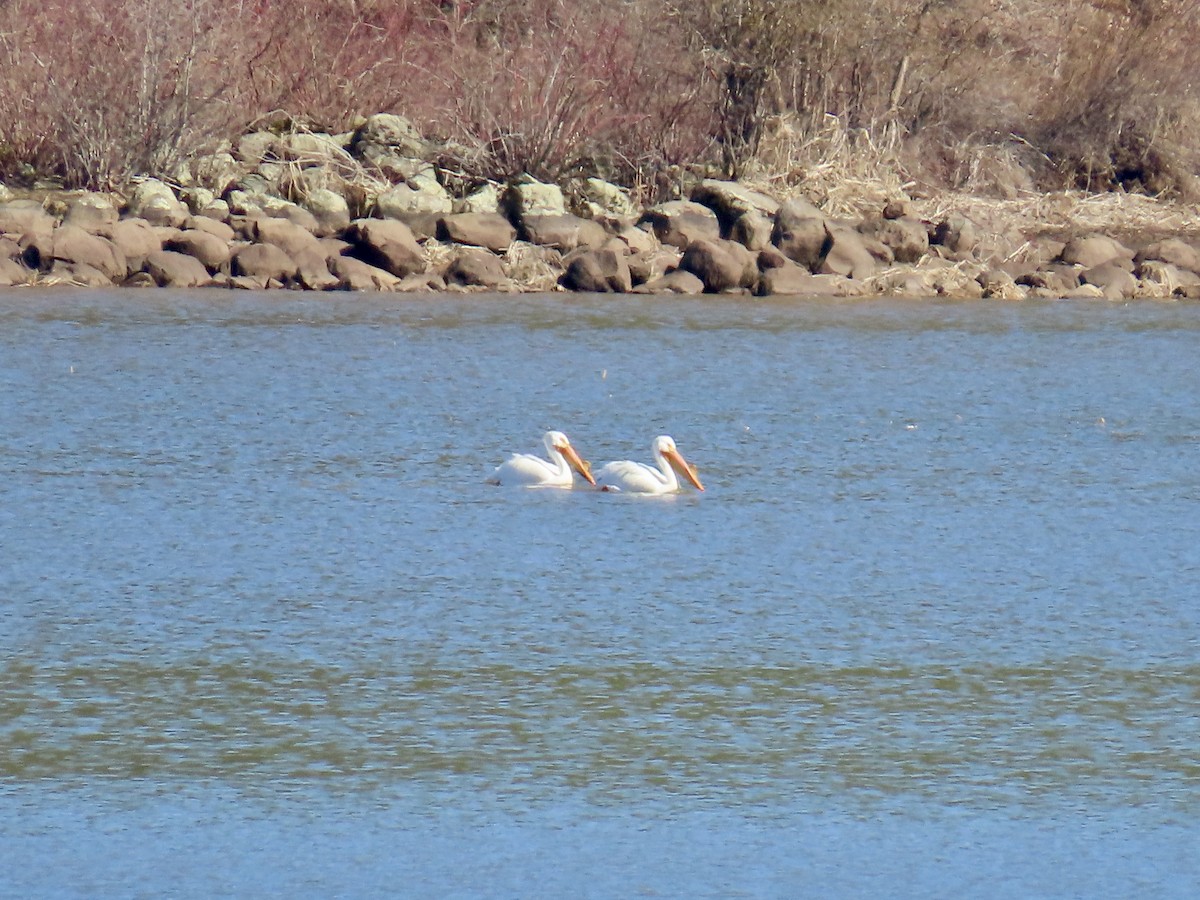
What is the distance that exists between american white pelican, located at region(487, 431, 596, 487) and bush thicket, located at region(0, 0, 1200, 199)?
1309cm

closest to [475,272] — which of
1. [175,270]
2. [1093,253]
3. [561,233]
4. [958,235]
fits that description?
[561,233]

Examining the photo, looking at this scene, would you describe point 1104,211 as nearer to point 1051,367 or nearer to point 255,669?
point 1051,367

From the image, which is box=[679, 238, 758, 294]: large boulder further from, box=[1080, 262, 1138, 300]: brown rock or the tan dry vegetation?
box=[1080, 262, 1138, 300]: brown rock

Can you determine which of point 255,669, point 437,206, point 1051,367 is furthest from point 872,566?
point 437,206

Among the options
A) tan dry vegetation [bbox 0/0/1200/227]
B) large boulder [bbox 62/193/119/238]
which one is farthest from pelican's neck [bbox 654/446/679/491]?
tan dry vegetation [bbox 0/0/1200/227]

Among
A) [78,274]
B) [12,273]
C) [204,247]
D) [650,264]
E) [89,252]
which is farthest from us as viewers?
[650,264]

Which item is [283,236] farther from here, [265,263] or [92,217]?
[92,217]

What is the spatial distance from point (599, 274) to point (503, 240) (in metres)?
1.52

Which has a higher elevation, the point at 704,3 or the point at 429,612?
the point at 704,3

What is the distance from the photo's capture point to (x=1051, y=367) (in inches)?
619

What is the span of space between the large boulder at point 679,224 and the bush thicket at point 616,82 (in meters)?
2.32

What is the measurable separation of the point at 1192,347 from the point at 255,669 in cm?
1185

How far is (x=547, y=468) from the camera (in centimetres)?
1034

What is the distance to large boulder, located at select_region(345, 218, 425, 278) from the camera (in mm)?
20297
